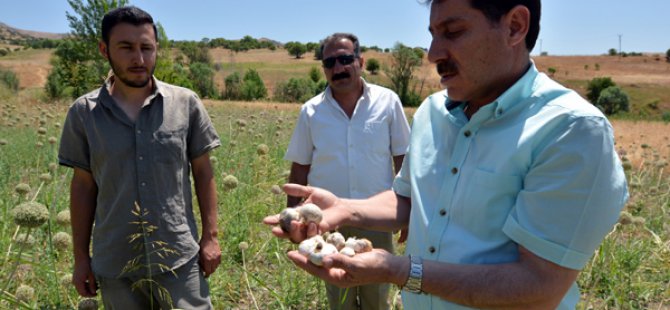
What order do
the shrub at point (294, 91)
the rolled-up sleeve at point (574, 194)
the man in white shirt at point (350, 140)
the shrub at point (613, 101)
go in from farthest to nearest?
1. the shrub at point (613, 101)
2. the shrub at point (294, 91)
3. the man in white shirt at point (350, 140)
4. the rolled-up sleeve at point (574, 194)

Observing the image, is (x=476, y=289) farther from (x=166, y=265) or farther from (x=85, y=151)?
(x=85, y=151)

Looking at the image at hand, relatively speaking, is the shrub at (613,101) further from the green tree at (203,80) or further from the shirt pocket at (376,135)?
the shirt pocket at (376,135)

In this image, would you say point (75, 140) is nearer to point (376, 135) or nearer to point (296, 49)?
point (376, 135)

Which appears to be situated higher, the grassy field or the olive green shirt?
the olive green shirt

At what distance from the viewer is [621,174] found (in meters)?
1.35

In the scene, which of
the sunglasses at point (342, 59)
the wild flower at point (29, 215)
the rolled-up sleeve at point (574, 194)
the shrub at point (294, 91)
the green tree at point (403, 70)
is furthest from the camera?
the green tree at point (403, 70)

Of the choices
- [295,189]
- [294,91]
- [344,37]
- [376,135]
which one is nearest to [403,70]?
[294,91]

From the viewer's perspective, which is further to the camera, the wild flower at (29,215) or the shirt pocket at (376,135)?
the shirt pocket at (376,135)

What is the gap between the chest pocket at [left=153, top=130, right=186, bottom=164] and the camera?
2633 mm

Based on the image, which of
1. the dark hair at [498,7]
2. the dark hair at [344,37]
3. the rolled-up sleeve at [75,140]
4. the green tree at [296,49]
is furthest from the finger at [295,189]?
the green tree at [296,49]

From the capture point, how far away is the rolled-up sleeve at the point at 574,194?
1.29 meters

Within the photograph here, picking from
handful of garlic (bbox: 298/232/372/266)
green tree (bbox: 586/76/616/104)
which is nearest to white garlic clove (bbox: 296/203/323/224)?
handful of garlic (bbox: 298/232/372/266)

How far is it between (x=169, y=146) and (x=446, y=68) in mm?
1639

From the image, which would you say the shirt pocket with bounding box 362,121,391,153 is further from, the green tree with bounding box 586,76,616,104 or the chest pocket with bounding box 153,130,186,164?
the green tree with bounding box 586,76,616,104
